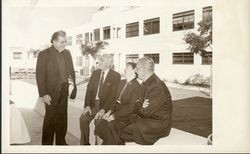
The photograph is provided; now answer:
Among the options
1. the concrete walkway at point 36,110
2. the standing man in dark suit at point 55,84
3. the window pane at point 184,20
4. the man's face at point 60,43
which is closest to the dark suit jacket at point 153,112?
the concrete walkway at point 36,110

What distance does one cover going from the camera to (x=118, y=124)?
317cm

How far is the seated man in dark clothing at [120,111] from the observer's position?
3.17 metres

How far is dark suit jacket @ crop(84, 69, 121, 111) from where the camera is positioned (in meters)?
3.20

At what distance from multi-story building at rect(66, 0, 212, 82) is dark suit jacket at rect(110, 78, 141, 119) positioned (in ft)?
0.62

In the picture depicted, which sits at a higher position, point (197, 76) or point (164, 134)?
point (197, 76)

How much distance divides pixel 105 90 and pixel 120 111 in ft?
0.87

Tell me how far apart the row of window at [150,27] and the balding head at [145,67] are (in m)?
0.30

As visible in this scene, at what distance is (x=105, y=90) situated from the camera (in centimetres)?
322

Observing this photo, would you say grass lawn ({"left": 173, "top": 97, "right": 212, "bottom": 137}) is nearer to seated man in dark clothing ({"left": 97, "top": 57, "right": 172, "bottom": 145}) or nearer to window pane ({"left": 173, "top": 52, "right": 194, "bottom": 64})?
seated man in dark clothing ({"left": 97, "top": 57, "right": 172, "bottom": 145})

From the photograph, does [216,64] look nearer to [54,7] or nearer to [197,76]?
[197,76]

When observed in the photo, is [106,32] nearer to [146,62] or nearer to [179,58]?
[146,62]

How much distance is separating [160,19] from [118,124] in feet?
3.81

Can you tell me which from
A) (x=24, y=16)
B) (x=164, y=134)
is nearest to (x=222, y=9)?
(x=164, y=134)

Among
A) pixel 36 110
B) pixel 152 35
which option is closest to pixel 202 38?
pixel 152 35
